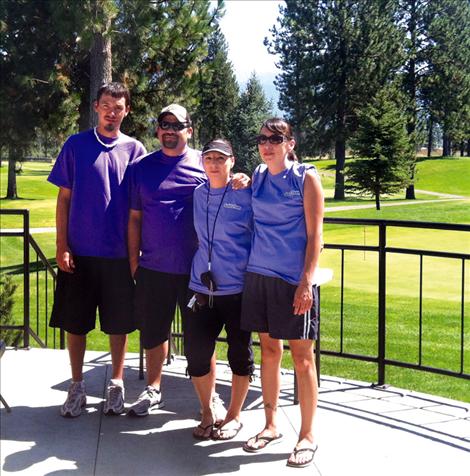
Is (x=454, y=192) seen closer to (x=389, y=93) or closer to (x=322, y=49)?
(x=389, y=93)

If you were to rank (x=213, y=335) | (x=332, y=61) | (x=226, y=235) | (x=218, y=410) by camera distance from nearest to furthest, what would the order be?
(x=226, y=235), (x=213, y=335), (x=218, y=410), (x=332, y=61)

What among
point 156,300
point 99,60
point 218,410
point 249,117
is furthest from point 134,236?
point 249,117

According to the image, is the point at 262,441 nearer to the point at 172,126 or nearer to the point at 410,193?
the point at 172,126

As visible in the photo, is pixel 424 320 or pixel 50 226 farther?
pixel 50 226

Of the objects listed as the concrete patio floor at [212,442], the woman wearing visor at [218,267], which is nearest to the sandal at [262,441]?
the concrete patio floor at [212,442]

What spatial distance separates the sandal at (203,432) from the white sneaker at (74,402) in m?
0.64

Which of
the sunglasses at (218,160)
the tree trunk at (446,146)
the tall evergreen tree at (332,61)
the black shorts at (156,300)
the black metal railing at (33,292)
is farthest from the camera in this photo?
the tall evergreen tree at (332,61)

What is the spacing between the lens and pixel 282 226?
9.12 feet

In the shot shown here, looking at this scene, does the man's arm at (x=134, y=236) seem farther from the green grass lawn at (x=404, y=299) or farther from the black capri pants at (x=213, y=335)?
the green grass lawn at (x=404, y=299)

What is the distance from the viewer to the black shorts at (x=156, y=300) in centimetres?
321

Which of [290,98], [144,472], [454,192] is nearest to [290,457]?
[144,472]

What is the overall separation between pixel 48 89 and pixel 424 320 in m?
8.31

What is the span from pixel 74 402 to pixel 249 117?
28553 mm

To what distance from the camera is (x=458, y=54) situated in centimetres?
1196
